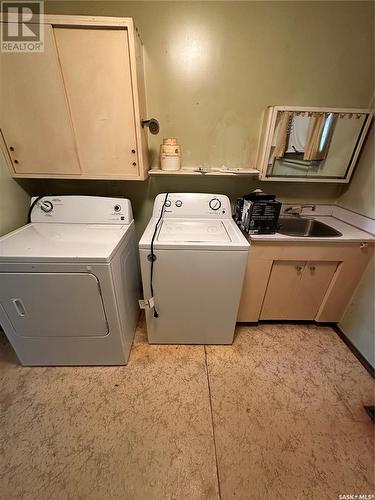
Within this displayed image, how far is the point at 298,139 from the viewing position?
1622 millimetres

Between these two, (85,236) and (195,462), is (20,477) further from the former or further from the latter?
(85,236)

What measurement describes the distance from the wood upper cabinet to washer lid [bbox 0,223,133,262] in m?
0.39

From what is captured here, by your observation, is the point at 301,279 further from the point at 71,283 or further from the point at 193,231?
the point at 71,283

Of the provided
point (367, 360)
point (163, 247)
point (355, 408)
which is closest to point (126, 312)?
point (163, 247)

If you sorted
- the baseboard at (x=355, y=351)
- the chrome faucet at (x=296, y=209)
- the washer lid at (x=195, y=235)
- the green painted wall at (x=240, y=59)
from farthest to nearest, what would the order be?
the chrome faucet at (x=296, y=209) < the baseboard at (x=355, y=351) < the green painted wall at (x=240, y=59) < the washer lid at (x=195, y=235)

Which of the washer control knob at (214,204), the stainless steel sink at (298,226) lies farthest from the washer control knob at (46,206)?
the stainless steel sink at (298,226)

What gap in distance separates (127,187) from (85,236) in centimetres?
73

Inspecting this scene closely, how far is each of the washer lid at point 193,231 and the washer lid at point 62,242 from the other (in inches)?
11.9

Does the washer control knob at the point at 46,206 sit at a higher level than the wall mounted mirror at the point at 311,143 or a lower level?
lower

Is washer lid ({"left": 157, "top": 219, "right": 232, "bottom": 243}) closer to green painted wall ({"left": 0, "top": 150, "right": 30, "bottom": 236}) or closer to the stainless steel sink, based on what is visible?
the stainless steel sink

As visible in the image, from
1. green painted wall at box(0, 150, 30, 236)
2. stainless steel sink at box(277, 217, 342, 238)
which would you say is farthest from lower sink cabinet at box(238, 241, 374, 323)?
green painted wall at box(0, 150, 30, 236)

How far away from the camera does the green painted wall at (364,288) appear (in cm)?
152

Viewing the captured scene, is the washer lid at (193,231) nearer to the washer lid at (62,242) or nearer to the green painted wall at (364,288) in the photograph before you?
the washer lid at (62,242)

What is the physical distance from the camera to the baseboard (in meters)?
1.49
